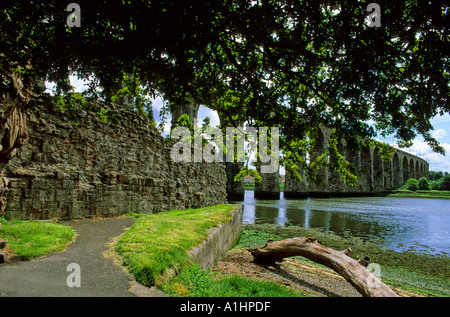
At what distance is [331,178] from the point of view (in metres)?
51.3

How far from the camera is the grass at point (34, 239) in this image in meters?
3.87

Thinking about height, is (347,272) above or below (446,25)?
below

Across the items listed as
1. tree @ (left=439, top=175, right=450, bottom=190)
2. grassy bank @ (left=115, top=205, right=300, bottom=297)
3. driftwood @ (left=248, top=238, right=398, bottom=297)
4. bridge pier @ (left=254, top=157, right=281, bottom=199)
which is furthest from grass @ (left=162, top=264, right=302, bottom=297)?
tree @ (left=439, top=175, right=450, bottom=190)

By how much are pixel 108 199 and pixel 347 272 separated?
7.19m

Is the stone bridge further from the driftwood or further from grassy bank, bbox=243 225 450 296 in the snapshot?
grassy bank, bbox=243 225 450 296

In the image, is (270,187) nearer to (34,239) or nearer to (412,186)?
(34,239)

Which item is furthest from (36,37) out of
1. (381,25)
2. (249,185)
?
(249,185)

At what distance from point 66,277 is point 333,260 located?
487cm

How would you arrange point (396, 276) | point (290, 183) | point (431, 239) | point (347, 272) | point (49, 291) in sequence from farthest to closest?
1. point (290, 183)
2. point (431, 239)
3. point (396, 276)
4. point (347, 272)
5. point (49, 291)

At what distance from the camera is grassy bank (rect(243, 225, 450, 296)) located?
21.7 ft

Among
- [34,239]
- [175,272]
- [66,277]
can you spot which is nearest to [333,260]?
[175,272]
